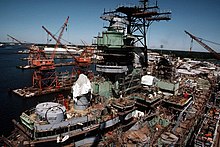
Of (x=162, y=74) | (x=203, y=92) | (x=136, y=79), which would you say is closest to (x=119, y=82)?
(x=136, y=79)

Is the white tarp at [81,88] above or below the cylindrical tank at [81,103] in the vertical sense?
above

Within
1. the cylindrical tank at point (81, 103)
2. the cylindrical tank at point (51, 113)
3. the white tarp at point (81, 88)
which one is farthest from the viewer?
the cylindrical tank at point (81, 103)

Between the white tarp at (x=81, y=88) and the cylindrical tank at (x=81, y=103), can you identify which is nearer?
the white tarp at (x=81, y=88)

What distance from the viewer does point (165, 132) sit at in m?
26.1

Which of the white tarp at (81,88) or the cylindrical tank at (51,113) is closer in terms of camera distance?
the cylindrical tank at (51,113)

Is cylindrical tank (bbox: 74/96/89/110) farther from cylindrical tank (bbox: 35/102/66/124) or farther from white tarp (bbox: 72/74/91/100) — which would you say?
cylindrical tank (bbox: 35/102/66/124)

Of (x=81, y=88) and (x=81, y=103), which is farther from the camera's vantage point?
(x=81, y=103)

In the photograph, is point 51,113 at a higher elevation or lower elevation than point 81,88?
lower

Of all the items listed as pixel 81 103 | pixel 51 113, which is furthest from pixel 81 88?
pixel 51 113

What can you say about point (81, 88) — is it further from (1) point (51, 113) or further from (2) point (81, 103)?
(1) point (51, 113)

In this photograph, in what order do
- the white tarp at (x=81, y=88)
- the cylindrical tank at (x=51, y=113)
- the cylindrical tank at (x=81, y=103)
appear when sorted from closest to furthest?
→ the cylindrical tank at (x=51, y=113)
the white tarp at (x=81, y=88)
the cylindrical tank at (x=81, y=103)

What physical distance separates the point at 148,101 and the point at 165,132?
534cm

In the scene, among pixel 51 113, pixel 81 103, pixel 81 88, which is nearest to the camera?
pixel 51 113

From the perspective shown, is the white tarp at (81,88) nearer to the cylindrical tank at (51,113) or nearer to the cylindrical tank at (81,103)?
the cylindrical tank at (81,103)
